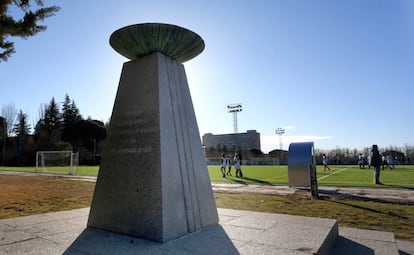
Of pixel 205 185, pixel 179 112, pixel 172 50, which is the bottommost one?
pixel 205 185

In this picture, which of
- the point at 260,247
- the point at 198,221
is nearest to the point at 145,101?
the point at 198,221

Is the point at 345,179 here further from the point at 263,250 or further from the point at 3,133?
the point at 3,133

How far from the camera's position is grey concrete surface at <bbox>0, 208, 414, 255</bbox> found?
355cm

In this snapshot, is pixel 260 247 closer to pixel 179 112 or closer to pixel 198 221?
pixel 198 221

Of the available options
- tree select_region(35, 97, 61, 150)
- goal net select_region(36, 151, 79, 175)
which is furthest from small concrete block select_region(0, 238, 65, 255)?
tree select_region(35, 97, 61, 150)

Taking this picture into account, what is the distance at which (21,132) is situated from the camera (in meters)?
53.4

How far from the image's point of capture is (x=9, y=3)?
7609 millimetres

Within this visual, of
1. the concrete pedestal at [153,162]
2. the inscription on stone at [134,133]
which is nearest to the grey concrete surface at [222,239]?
the concrete pedestal at [153,162]

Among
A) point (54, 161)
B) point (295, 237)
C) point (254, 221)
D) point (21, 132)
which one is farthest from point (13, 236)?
point (21, 132)

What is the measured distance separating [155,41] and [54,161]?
30.8 meters

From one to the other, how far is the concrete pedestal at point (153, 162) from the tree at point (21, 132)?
53.8 metres

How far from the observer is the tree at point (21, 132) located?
49862mm

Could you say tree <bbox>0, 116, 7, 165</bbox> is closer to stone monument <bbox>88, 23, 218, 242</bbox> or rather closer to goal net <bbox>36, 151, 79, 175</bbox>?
goal net <bbox>36, 151, 79, 175</bbox>

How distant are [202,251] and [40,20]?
788 cm
